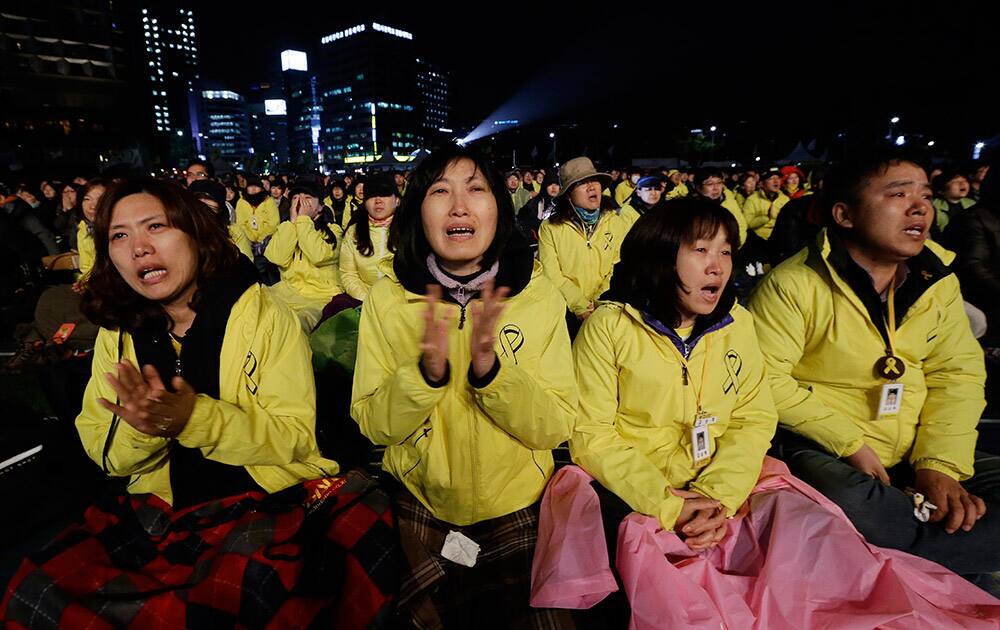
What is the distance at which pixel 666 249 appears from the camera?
2.37 m

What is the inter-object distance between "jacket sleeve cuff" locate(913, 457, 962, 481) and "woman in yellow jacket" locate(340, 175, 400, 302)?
4.79 m

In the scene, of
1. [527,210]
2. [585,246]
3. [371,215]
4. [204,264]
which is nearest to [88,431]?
[204,264]

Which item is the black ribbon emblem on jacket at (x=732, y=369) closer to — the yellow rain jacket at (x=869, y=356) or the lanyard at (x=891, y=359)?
the yellow rain jacket at (x=869, y=356)

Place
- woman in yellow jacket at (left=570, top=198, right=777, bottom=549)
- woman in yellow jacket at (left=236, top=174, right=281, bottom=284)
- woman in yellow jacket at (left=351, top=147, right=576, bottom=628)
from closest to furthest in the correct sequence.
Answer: woman in yellow jacket at (left=351, top=147, right=576, bottom=628) < woman in yellow jacket at (left=570, top=198, right=777, bottom=549) < woman in yellow jacket at (left=236, top=174, right=281, bottom=284)

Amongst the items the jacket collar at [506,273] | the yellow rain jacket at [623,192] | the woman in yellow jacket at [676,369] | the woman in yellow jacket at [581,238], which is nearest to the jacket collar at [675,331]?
the woman in yellow jacket at [676,369]

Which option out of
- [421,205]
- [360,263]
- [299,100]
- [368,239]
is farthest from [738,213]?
[299,100]

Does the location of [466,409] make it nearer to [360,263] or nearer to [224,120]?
[360,263]

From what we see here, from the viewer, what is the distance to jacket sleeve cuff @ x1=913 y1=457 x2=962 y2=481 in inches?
97.0

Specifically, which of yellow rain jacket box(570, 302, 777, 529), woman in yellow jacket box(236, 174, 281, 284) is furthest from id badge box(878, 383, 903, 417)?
woman in yellow jacket box(236, 174, 281, 284)

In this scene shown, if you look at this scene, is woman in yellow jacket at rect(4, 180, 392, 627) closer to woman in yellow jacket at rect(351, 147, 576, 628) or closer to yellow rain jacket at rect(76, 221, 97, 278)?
woman in yellow jacket at rect(351, 147, 576, 628)

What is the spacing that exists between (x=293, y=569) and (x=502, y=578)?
31.5 inches

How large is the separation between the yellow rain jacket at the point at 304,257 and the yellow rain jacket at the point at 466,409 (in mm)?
4167

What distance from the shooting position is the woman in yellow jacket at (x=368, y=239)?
5656 millimetres

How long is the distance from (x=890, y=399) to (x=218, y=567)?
3.19 m
